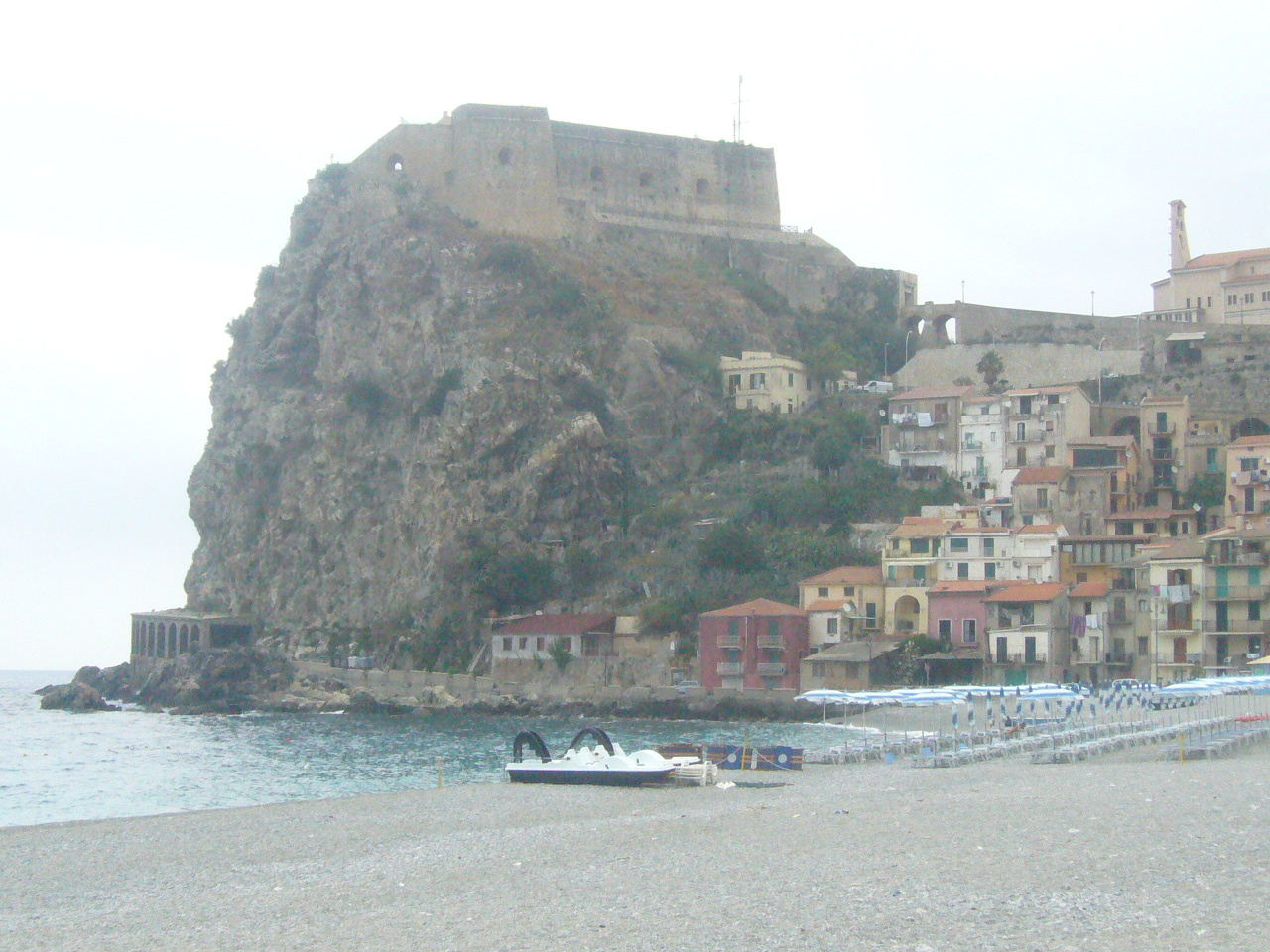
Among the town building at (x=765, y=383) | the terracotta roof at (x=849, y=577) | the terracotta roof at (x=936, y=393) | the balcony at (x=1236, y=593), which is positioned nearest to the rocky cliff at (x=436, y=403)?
the town building at (x=765, y=383)

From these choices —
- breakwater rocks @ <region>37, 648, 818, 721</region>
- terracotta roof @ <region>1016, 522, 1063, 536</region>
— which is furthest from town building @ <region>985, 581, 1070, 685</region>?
breakwater rocks @ <region>37, 648, 818, 721</region>

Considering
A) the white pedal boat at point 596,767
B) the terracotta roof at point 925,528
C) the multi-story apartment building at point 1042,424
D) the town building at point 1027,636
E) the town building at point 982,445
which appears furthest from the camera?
the town building at point 982,445

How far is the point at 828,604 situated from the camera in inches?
2616

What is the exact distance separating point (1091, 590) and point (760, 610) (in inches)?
506

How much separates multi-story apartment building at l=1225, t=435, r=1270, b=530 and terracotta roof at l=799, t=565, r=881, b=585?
47.3 ft

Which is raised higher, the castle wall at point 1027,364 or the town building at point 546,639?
the castle wall at point 1027,364

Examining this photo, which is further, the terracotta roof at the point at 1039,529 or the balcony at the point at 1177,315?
the balcony at the point at 1177,315

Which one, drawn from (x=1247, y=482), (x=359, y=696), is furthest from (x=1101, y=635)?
(x=359, y=696)

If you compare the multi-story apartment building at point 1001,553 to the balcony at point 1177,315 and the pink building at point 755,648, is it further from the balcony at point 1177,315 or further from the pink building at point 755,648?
the balcony at point 1177,315

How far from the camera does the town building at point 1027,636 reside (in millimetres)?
60125

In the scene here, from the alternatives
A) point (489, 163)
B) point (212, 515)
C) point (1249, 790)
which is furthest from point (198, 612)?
point (1249, 790)

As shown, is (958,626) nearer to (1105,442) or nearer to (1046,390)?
(1105,442)

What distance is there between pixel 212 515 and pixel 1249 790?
7715 cm

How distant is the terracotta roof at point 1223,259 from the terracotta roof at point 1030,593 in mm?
33004
